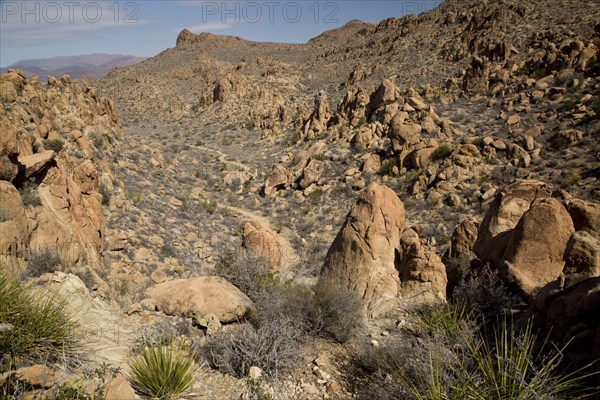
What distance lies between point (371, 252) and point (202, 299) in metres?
3.71

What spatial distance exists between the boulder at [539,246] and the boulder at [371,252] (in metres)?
2.24

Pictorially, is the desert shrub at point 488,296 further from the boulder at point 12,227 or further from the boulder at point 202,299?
the boulder at point 12,227

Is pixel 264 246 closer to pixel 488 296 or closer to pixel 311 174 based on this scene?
pixel 488 296

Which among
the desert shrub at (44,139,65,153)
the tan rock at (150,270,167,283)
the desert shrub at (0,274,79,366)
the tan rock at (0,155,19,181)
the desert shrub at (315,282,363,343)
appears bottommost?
the tan rock at (150,270,167,283)

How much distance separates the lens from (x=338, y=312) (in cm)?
589

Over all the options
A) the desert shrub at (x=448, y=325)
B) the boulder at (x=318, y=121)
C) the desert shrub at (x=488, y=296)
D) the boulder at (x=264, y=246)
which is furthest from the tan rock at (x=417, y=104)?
the desert shrub at (x=448, y=325)

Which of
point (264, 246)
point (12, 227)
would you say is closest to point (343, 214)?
point (264, 246)

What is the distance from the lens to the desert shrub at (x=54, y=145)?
1201 centimetres

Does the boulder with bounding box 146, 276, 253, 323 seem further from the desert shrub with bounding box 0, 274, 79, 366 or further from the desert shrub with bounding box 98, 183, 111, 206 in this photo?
the desert shrub with bounding box 98, 183, 111, 206

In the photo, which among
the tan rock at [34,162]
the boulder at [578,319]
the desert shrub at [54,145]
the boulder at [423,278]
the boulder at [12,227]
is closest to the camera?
the boulder at [578,319]

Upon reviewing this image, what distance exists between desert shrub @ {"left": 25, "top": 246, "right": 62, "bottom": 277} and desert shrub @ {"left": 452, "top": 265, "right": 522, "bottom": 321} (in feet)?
24.5

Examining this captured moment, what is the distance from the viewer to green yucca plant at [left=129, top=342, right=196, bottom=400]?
360 centimetres

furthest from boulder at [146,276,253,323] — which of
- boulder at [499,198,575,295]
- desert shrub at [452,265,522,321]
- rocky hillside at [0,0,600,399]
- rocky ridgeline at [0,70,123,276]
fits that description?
boulder at [499,198,575,295]

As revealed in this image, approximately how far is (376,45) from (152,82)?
119 ft
